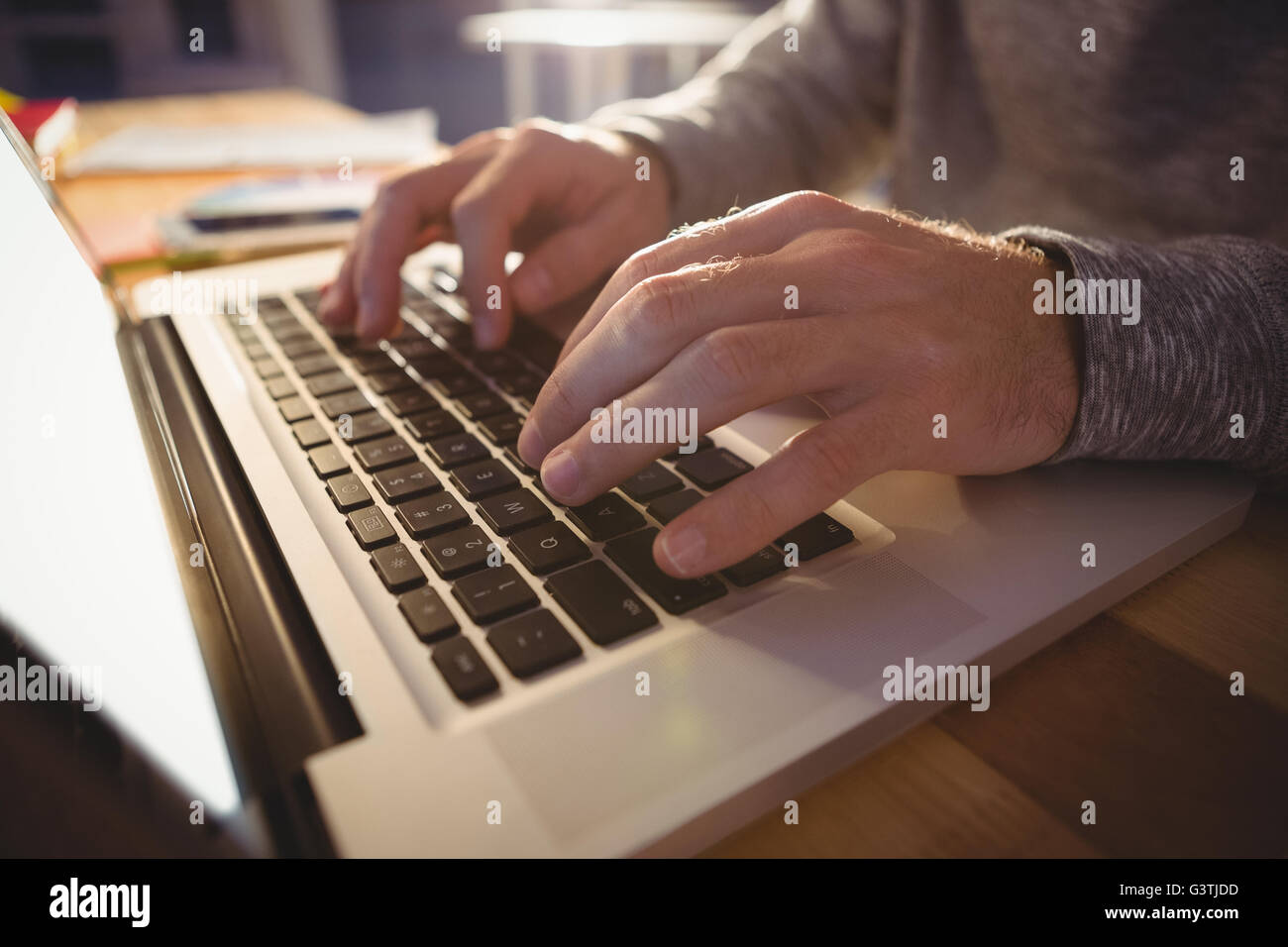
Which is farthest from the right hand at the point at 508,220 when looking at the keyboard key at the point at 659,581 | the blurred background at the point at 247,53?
the blurred background at the point at 247,53

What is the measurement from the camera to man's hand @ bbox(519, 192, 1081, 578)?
0.38 m

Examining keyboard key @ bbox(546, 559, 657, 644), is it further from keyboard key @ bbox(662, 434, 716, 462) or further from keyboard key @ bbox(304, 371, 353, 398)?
keyboard key @ bbox(304, 371, 353, 398)

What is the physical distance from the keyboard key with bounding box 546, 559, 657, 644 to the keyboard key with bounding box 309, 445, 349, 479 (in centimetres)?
18

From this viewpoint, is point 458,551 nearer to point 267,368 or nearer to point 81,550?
point 81,550

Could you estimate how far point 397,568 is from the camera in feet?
1.21

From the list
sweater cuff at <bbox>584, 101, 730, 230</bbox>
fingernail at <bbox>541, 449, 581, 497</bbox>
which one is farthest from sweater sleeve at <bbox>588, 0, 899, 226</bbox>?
fingernail at <bbox>541, 449, 581, 497</bbox>

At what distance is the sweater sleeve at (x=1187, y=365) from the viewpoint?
0.43 meters

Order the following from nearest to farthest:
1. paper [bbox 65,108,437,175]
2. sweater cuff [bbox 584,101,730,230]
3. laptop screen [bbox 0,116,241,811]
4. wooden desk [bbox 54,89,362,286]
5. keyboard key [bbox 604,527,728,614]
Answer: laptop screen [bbox 0,116,241,811], keyboard key [bbox 604,527,728,614], sweater cuff [bbox 584,101,730,230], wooden desk [bbox 54,89,362,286], paper [bbox 65,108,437,175]

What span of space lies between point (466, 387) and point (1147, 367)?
0.45 m

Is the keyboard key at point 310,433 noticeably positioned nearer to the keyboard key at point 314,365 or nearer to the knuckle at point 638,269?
the keyboard key at point 314,365

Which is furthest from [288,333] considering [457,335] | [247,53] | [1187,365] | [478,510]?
[247,53]

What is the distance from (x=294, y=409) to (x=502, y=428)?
0.16 m
